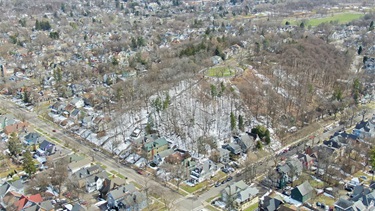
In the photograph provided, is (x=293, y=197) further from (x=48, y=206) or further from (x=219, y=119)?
(x=48, y=206)

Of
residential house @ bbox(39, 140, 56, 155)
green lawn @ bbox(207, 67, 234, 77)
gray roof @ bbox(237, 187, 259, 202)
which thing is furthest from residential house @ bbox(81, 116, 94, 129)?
gray roof @ bbox(237, 187, 259, 202)

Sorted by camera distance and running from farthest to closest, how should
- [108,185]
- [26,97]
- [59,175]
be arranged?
[26,97] → [59,175] → [108,185]

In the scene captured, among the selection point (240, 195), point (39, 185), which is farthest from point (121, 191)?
point (240, 195)

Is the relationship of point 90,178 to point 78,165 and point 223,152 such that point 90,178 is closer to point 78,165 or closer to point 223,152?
point 78,165

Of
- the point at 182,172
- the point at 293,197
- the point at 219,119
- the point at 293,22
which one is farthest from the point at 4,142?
the point at 293,22

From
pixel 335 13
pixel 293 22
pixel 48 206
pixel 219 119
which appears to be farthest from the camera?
pixel 335 13

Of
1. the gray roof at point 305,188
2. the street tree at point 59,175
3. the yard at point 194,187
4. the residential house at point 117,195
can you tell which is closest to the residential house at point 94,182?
the street tree at point 59,175

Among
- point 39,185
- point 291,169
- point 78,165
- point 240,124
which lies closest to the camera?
point 39,185
